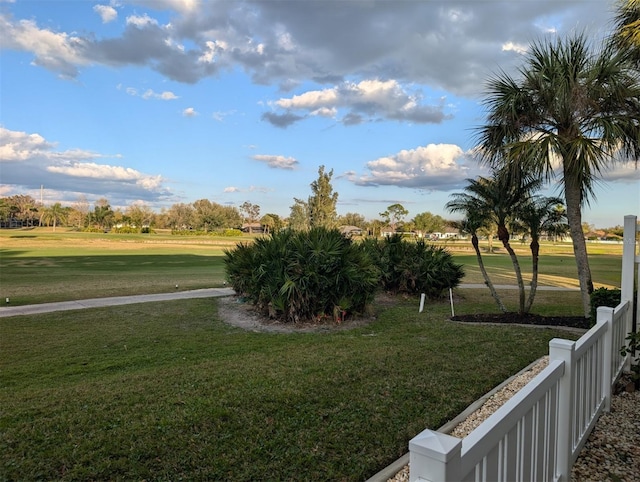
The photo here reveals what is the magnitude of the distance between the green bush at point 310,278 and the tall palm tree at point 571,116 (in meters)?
4.23

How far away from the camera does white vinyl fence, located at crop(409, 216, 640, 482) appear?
1292 millimetres

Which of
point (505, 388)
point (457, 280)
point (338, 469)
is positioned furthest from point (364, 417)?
point (457, 280)

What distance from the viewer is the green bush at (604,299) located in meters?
7.23

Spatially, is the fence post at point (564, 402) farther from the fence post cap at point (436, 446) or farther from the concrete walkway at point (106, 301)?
the concrete walkway at point (106, 301)

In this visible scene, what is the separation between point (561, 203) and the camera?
369 inches

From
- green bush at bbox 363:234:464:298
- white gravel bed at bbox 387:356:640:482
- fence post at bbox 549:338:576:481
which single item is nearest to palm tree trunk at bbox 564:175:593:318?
green bush at bbox 363:234:464:298

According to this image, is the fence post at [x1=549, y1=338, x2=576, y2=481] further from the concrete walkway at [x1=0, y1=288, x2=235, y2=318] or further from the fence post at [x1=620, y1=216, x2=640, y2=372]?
the concrete walkway at [x1=0, y1=288, x2=235, y2=318]

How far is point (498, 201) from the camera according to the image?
9578 mm

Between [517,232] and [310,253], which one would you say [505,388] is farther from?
[517,232]

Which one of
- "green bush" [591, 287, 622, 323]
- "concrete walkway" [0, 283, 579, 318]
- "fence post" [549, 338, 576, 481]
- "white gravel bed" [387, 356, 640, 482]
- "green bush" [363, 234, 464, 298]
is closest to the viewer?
"fence post" [549, 338, 576, 481]

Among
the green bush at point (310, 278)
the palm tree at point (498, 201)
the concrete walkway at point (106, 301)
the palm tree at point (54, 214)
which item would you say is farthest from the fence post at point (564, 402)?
the palm tree at point (54, 214)

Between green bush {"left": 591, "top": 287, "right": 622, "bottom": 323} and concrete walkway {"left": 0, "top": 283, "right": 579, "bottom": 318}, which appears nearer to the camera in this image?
green bush {"left": 591, "top": 287, "right": 622, "bottom": 323}

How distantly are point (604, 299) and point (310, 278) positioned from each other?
5.72 metres

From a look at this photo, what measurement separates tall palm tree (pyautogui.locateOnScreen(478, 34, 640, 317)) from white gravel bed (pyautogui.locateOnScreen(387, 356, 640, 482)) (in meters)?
5.27
